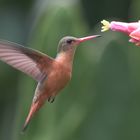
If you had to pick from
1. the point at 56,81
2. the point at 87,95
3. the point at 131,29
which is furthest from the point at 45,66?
the point at 87,95

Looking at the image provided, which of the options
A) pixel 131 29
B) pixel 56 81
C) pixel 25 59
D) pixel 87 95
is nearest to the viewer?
pixel 131 29

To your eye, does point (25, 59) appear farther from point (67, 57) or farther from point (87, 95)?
point (87, 95)

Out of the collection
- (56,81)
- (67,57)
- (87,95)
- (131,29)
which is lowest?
(87,95)

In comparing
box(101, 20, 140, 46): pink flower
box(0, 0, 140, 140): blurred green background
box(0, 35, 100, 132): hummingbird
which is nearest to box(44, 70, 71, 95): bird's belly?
box(0, 35, 100, 132): hummingbird

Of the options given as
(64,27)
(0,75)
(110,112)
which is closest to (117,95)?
(110,112)

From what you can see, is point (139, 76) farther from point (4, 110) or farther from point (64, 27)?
point (4, 110)

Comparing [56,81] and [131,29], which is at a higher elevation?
[131,29]

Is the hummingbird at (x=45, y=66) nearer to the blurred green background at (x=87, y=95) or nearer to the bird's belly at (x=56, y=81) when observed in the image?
the bird's belly at (x=56, y=81)
